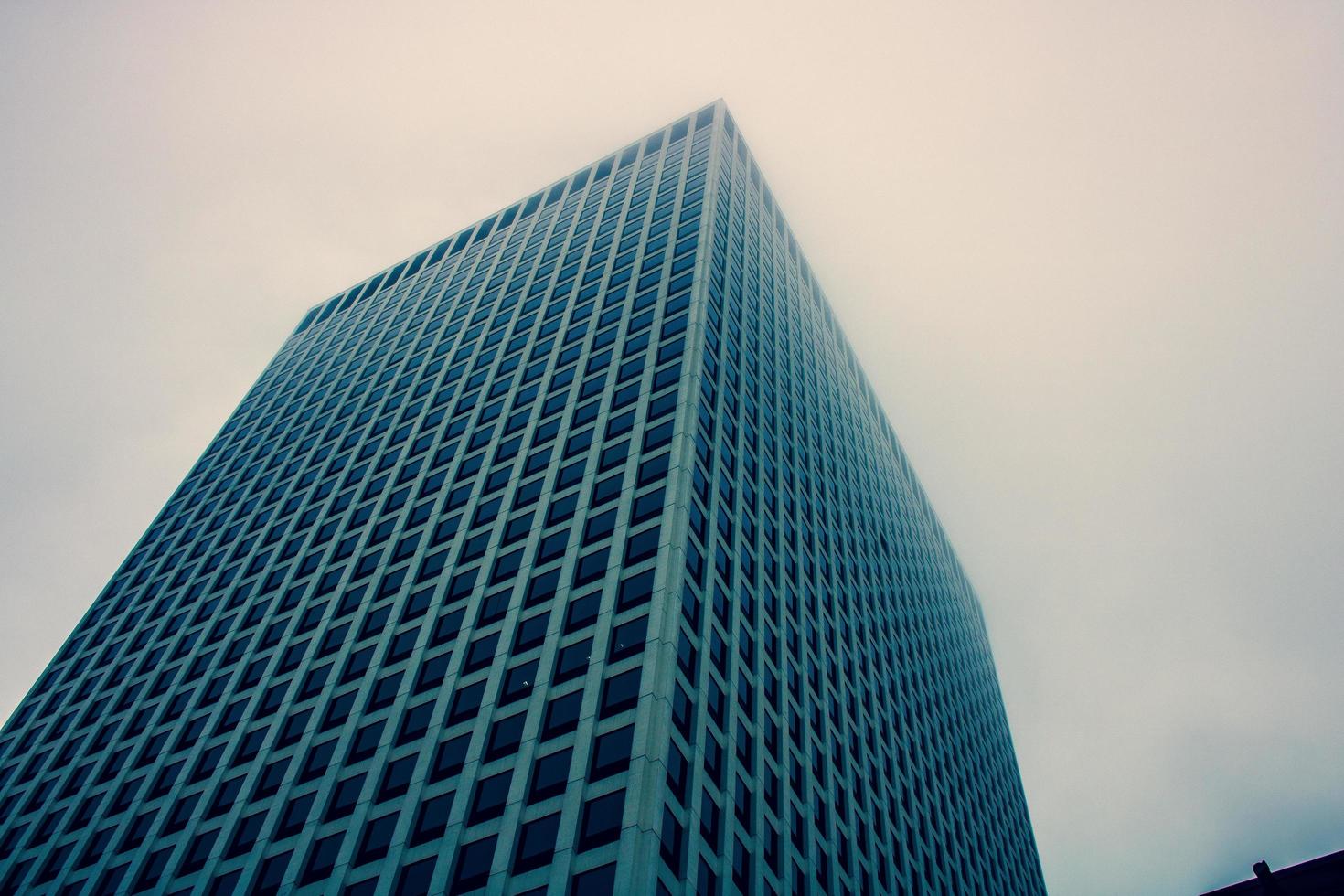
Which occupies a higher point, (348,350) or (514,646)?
(348,350)

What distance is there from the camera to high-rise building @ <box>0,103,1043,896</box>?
41375 mm

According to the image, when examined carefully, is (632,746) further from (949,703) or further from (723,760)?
(949,703)

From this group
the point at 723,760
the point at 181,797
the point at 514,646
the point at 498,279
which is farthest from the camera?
the point at 498,279

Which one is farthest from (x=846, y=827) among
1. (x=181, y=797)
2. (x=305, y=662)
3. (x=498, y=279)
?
(x=498, y=279)

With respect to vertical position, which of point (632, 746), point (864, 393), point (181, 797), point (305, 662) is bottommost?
point (632, 746)

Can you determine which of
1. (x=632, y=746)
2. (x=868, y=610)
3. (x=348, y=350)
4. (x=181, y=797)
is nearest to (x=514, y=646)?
(x=632, y=746)

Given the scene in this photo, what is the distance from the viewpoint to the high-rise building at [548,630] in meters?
41.4

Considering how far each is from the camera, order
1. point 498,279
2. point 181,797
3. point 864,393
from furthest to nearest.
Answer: point 864,393
point 498,279
point 181,797

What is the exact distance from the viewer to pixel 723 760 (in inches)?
1695

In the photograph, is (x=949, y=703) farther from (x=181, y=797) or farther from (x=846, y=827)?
(x=181, y=797)

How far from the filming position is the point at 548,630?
1842 inches

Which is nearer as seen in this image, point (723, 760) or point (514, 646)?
point (723, 760)

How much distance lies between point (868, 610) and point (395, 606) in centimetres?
3623

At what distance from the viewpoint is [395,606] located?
5559 cm
